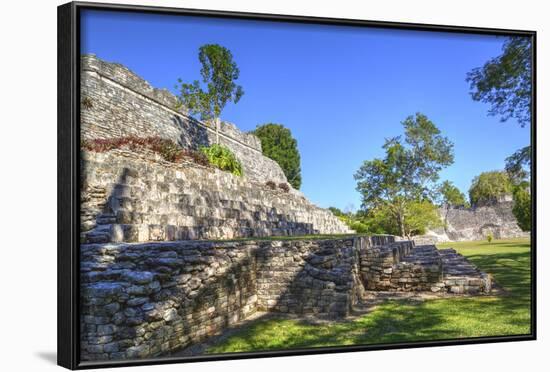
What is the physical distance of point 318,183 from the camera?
812cm

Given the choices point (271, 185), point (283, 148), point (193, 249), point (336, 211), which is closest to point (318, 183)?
point (336, 211)

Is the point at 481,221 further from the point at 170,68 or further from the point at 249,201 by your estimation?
the point at 170,68

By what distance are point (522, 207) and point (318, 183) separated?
3.09 meters

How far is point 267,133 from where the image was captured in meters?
9.38

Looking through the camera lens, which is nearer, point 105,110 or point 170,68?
point 170,68

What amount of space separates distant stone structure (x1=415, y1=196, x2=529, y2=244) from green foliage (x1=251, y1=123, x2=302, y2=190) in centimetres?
222

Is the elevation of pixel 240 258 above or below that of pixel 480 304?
above

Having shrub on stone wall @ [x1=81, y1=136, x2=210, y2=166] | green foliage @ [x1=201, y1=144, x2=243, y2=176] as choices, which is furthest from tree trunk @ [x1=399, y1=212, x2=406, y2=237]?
shrub on stone wall @ [x1=81, y1=136, x2=210, y2=166]

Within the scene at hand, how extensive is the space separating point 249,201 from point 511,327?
190 inches

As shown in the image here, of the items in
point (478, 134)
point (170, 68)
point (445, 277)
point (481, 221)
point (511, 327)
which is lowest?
point (511, 327)

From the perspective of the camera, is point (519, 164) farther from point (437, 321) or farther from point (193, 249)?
point (193, 249)

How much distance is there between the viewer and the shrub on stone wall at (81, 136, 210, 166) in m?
6.31

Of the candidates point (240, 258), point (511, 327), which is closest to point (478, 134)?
point (511, 327)

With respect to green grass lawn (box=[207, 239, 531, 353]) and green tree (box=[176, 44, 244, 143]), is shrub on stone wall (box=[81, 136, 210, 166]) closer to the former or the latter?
green tree (box=[176, 44, 244, 143])
